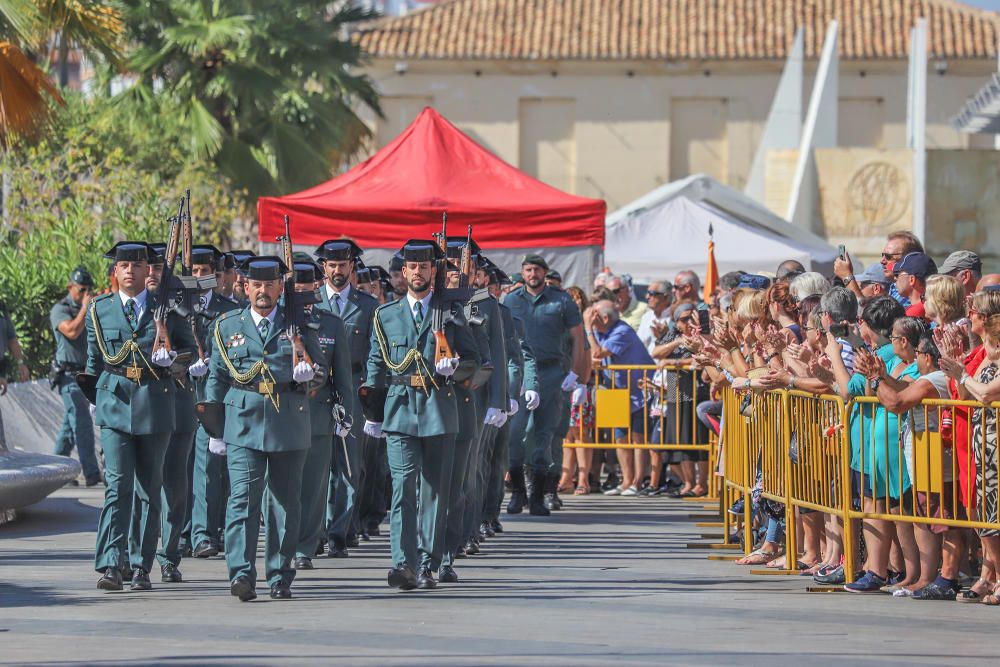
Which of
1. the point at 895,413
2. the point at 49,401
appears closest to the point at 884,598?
the point at 895,413

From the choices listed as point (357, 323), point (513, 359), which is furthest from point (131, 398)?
point (513, 359)

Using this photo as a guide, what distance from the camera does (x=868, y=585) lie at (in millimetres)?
10758

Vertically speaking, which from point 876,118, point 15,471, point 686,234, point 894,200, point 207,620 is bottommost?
point 207,620

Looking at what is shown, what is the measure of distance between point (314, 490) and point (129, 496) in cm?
106

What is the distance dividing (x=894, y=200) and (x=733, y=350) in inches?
1017

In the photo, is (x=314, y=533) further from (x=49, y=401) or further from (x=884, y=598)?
(x=49, y=401)

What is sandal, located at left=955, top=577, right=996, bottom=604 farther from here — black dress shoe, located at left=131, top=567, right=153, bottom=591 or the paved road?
black dress shoe, located at left=131, top=567, right=153, bottom=591

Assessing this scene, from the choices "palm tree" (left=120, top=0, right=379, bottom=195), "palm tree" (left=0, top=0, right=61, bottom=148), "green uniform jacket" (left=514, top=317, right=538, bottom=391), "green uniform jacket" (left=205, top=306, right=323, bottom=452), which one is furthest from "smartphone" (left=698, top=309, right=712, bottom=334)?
"palm tree" (left=120, top=0, right=379, bottom=195)

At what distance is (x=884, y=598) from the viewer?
10.5m

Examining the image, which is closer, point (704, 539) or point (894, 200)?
point (704, 539)

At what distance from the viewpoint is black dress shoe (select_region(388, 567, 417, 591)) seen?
10641 millimetres

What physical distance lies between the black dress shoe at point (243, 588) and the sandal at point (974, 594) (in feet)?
12.6

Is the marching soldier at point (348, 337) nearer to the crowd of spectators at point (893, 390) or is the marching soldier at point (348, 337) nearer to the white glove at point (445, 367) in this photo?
the white glove at point (445, 367)

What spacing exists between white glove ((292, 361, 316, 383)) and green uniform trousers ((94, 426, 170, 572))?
1.18 metres
